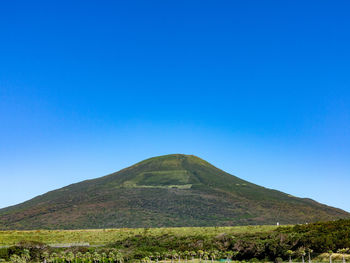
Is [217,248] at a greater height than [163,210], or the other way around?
[163,210]

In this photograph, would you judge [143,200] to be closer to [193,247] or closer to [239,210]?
[239,210]

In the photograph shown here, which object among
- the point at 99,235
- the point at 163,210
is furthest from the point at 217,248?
the point at 163,210

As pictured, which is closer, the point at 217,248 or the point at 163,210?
the point at 217,248

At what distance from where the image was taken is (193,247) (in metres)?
63.7

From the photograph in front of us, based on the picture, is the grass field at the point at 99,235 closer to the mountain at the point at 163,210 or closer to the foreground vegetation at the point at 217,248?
the foreground vegetation at the point at 217,248

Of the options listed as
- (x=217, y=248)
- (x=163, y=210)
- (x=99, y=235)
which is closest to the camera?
(x=217, y=248)

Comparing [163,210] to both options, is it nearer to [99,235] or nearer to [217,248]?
[99,235]

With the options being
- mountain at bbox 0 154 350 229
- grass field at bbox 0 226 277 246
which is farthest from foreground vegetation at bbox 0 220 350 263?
mountain at bbox 0 154 350 229

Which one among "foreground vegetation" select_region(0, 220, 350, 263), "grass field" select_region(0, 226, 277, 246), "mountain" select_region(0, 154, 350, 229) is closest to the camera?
"foreground vegetation" select_region(0, 220, 350, 263)

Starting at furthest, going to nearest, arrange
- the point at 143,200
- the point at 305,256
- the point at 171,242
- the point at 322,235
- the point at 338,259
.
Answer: the point at 143,200 < the point at 171,242 < the point at 322,235 < the point at 305,256 < the point at 338,259

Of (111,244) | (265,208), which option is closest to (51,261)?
(111,244)

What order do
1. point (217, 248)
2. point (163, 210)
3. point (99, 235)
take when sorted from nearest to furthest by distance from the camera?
point (217, 248) < point (99, 235) < point (163, 210)

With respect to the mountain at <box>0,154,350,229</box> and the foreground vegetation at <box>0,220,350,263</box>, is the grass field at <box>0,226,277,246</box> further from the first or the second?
the mountain at <box>0,154,350,229</box>

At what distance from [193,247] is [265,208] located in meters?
107
